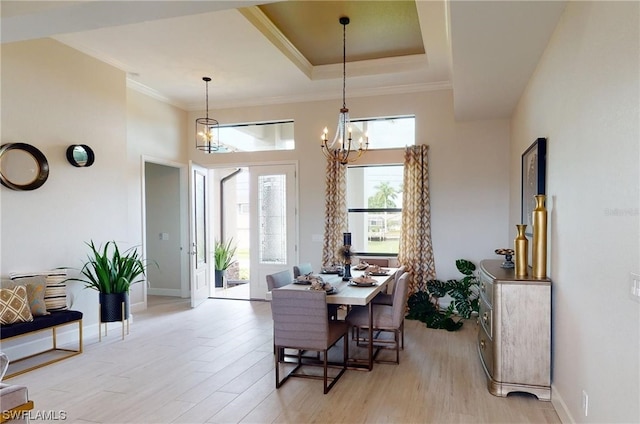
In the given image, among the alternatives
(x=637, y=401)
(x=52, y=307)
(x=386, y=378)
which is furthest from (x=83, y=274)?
(x=637, y=401)

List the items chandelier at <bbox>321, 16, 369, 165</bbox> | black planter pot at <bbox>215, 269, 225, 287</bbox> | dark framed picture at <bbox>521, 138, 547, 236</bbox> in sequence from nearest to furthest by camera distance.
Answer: dark framed picture at <bbox>521, 138, 547, 236</bbox> < chandelier at <bbox>321, 16, 369, 165</bbox> < black planter pot at <bbox>215, 269, 225, 287</bbox>

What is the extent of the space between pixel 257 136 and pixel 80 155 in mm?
2897

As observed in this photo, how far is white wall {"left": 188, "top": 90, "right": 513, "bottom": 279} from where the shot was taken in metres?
5.90

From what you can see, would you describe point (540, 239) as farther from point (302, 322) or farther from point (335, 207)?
point (335, 207)

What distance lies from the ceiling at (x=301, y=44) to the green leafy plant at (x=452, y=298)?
223 centimetres

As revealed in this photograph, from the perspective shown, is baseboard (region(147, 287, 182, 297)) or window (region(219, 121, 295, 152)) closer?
window (region(219, 121, 295, 152))

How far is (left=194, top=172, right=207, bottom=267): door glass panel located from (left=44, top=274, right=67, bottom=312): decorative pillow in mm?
2505

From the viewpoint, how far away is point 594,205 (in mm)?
2285

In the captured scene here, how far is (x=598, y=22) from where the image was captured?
2172 millimetres

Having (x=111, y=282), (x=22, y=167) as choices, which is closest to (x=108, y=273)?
(x=111, y=282)

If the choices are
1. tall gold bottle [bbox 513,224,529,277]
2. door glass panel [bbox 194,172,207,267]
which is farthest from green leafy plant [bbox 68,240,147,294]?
tall gold bottle [bbox 513,224,529,277]

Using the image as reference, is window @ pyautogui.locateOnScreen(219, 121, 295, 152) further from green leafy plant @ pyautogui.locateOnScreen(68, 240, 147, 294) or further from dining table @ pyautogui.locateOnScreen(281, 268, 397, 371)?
dining table @ pyautogui.locateOnScreen(281, 268, 397, 371)

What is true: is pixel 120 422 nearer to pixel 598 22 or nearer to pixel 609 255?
pixel 609 255

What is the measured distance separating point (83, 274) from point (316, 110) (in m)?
4.07
